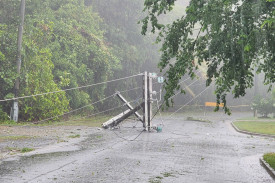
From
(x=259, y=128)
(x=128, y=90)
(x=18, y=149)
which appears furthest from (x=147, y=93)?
(x=18, y=149)

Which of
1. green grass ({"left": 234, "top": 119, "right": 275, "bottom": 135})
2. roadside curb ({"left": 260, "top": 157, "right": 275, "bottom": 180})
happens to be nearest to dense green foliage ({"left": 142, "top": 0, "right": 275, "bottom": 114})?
roadside curb ({"left": 260, "top": 157, "right": 275, "bottom": 180})

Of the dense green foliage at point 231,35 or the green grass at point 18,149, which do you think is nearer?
the dense green foliage at point 231,35

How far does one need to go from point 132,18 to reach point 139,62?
259 inches

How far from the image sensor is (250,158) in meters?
14.3

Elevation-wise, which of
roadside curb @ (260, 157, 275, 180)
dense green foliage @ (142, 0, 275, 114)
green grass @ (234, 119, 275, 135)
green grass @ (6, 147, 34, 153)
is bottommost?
green grass @ (234, 119, 275, 135)

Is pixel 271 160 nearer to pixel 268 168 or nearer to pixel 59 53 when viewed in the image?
pixel 268 168

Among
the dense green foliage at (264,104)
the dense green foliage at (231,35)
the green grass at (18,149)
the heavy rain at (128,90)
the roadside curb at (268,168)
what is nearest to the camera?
the dense green foliage at (231,35)

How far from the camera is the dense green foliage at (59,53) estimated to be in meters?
28.9

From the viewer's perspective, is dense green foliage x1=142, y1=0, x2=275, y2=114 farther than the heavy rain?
No

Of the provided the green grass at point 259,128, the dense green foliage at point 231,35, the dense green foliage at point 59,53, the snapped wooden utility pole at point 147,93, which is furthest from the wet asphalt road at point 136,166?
the dense green foliage at point 59,53

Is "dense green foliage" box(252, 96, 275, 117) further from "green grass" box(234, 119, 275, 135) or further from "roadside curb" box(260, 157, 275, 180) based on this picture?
"roadside curb" box(260, 157, 275, 180)

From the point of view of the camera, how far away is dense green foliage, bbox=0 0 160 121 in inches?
1138

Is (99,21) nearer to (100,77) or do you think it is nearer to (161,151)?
(100,77)

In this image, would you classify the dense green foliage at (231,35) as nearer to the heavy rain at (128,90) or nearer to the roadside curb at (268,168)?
the heavy rain at (128,90)
